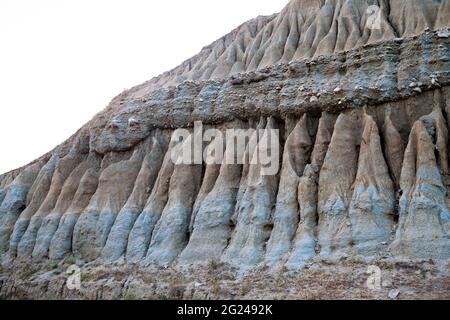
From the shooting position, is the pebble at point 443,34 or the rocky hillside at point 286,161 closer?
the rocky hillside at point 286,161

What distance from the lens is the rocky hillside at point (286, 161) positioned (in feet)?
67.8

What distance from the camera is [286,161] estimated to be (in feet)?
79.4

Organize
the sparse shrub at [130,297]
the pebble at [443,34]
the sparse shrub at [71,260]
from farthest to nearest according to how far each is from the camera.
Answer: the sparse shrub at [71,260] → the sparse shrub at [130,297] → the pebble at [443,34]

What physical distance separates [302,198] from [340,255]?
3529 mm

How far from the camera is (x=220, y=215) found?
24.6 metres

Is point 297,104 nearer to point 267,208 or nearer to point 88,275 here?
point 267,208

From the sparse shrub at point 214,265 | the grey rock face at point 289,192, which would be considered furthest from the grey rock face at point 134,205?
the grey rock face at point 289,192

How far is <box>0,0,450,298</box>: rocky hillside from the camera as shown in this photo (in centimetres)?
2066

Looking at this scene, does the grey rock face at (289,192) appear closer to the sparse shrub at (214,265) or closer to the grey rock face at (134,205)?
the sparse shrub at (214,265)

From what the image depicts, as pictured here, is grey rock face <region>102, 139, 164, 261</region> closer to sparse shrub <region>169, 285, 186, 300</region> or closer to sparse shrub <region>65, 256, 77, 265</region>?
sparse shrub <region>65, 256, 77, 265</region>

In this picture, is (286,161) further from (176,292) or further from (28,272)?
(28,272)

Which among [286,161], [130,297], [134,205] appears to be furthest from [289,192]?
[134,205]
